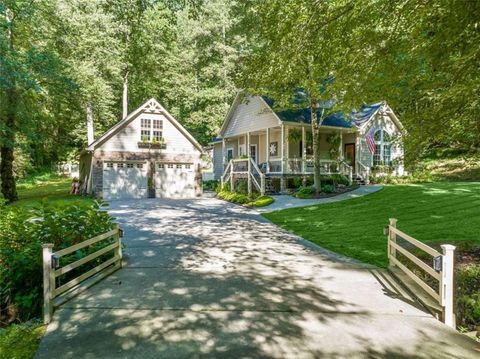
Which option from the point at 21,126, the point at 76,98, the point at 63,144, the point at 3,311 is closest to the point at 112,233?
the point at 3,311

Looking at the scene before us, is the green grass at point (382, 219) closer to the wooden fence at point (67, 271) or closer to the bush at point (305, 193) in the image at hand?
the bush at point (305, 193)

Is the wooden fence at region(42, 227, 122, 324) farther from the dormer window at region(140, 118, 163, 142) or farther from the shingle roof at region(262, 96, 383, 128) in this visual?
the dormer window at region(140, 118, 163, 142)

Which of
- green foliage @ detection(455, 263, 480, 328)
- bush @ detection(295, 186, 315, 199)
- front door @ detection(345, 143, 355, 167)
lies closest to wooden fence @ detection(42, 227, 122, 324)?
green foliage @ detection(455, 263, 480, 328)

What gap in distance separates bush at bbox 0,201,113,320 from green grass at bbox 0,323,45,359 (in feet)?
3.18

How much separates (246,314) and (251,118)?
764 inches

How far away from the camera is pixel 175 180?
2173 cm

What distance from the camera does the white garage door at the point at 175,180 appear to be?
2136cm

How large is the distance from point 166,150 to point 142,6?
14644 millimetres

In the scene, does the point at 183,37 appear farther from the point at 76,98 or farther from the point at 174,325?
the point at 174,325

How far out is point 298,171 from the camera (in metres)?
19.8

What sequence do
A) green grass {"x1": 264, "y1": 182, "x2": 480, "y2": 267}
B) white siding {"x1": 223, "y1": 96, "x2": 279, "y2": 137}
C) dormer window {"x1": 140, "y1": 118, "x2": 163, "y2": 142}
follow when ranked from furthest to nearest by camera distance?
1. dormer window {"x1": 140, "y1": 118, "x2": 163, "y2": 142}
2. white siding {"x1": 223, "y1": 96, "x2": 279, "y2": 137}
3. green grass {"x1": 264, "y1": 182, "x2": 480, "y2": 267}

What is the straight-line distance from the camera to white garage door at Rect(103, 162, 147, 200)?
19766 mm

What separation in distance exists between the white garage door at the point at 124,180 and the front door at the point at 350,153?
13547mm

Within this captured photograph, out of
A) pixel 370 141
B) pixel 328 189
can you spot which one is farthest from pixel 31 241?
pixel 370 141
